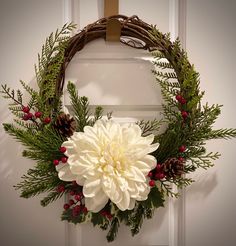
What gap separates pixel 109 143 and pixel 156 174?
129mm

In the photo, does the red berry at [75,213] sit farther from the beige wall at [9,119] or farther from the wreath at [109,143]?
the beige wall at [9,119]

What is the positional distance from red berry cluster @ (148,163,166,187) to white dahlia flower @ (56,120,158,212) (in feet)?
0.05

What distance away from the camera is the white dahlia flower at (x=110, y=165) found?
450mm

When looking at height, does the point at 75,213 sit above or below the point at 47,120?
below

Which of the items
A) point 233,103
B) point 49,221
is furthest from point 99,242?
point 233,103

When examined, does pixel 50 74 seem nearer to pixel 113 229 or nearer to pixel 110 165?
pixel 110 165

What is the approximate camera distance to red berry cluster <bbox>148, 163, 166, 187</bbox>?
1.59ft

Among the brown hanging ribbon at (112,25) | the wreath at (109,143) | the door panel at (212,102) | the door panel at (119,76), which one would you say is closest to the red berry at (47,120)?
the wreath at (109,143)

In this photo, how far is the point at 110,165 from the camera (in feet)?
1.50

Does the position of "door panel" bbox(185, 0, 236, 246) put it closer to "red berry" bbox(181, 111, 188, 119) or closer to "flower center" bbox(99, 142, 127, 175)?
"red berry" bbox(181, 111, 188, 119)

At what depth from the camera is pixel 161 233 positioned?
625 millimetres

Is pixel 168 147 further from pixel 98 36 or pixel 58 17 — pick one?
pixel 58 17

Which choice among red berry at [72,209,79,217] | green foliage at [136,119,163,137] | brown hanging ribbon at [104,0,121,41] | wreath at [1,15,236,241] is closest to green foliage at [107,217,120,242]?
wreath at [1,15,236,241]

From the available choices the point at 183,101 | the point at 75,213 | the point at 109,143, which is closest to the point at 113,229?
the point at 75,213
